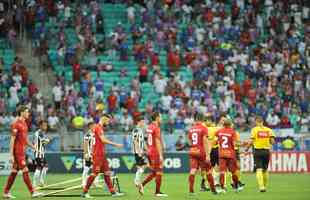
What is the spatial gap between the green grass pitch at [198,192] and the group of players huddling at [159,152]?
0.38m

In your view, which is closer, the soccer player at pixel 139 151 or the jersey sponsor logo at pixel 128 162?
the soccer player at pixel 139 151

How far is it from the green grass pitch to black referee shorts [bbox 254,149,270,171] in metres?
0.81

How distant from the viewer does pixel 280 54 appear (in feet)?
154

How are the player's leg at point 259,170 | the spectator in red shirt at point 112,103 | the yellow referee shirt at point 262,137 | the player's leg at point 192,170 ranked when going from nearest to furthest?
the player's leg at point 192,170 → the player's leg at point 259,170 → the yellow referee shirt at point 262,137 → the spectator in red shirt at point 112,103

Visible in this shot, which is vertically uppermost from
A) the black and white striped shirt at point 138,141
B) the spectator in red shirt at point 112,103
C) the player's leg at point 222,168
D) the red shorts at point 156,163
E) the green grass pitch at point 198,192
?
the spectator in red shirt at point 112,103

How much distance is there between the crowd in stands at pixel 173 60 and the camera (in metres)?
43.0

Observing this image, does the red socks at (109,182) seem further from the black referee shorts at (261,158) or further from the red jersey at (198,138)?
the black referee shorts at (261,158)

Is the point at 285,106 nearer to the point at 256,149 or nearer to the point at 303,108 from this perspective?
the point at 303,108

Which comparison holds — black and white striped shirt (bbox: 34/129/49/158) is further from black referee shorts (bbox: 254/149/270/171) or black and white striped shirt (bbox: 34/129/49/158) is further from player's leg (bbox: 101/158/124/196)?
black referee shorts (bbox: 254/149/270/171)

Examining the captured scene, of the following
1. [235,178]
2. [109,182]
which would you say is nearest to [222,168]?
[235,178]

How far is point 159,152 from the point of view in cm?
2588

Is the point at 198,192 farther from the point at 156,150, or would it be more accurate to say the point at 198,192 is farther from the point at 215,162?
the point at 156,150

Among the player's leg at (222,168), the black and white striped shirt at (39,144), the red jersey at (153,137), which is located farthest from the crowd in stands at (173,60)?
the red jersey at (153,137)

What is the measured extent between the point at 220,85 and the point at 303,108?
4.08m
